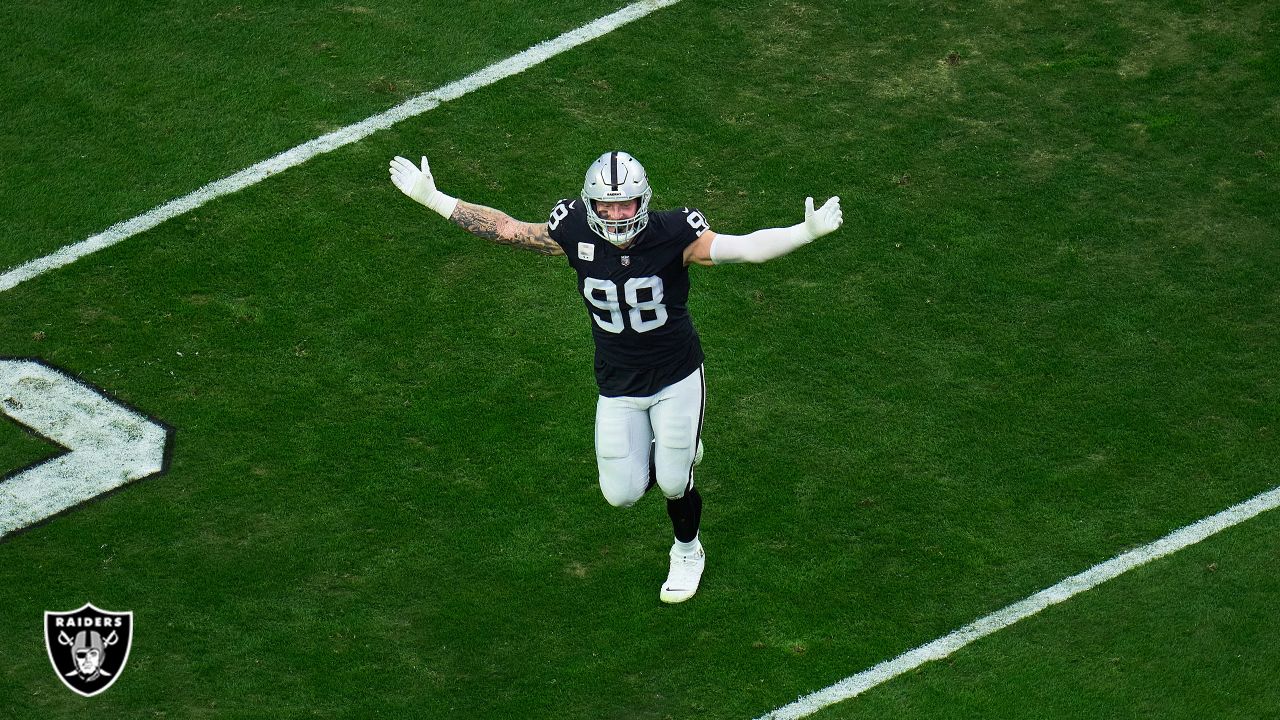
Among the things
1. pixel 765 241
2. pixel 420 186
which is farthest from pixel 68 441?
pixel 765 241

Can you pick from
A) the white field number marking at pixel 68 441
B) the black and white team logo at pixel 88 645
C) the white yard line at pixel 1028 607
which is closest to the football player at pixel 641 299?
the white yard line at pixel 1028 607

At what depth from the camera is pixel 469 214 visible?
8.05 meters

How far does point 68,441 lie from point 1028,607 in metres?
5.69

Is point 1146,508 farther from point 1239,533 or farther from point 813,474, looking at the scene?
point 813,474

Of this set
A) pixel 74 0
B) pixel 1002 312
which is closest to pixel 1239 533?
pixel 1002 312

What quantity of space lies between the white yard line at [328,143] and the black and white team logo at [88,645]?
2974 mm

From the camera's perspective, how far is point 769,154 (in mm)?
10836

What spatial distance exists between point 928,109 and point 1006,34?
1.22 m

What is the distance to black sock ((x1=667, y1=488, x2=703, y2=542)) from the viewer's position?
314 inches

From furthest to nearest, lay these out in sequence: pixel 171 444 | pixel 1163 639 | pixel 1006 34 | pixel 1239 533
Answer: pixel 1006 34 < pixel 171 444 < pixel 1239 533 < pixel 1163 639

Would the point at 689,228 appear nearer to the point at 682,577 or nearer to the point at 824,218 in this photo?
the point at 824,218

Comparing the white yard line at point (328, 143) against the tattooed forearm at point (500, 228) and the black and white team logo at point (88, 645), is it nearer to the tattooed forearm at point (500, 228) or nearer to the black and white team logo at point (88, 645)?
the black and white team logo at point (88, 645)

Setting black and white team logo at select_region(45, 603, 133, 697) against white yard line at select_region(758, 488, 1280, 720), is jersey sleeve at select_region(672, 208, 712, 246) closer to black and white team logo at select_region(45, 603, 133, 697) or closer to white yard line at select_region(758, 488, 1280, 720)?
white yard line at select_region(758, 488, 1280, 720)

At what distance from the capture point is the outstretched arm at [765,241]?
23.6ft
